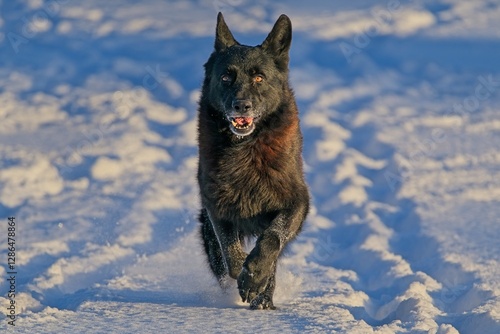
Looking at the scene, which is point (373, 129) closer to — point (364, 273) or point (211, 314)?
point (364, 273)

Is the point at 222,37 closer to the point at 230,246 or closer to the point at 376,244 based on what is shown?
the point at 230,246

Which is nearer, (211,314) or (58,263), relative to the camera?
(211,314)

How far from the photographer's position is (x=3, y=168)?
9234 mm

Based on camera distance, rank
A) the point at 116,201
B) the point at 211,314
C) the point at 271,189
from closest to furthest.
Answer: the point at 211,314
the point at 271,189
the point at 116,201

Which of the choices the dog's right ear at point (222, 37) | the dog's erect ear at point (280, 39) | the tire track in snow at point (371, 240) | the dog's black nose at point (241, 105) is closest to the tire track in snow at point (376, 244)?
the tire track in snow at point (371, 240)

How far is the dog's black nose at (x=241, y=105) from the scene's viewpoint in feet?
16.3

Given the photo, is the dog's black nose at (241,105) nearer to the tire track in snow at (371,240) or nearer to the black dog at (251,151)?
the black dog at (251,151)

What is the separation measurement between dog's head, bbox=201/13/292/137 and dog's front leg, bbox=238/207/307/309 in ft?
1.98

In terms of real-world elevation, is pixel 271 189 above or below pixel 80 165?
above

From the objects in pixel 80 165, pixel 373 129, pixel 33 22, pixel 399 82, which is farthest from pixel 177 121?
pixel 33 22

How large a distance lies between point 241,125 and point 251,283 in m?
0.98

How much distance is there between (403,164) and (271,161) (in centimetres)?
470

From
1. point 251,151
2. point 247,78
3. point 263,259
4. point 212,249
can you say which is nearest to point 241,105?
point 247,78

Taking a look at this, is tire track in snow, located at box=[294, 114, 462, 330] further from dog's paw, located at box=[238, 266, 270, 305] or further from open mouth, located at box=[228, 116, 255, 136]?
open mouth, located at box=[228, 116, 255, 136]
